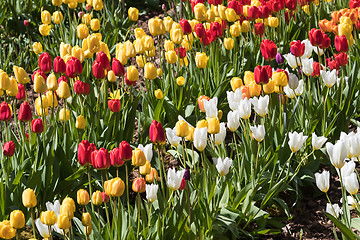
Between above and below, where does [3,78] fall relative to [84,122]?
above

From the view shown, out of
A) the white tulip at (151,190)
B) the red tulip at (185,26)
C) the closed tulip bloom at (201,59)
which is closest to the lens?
the white tulip at (151,190)

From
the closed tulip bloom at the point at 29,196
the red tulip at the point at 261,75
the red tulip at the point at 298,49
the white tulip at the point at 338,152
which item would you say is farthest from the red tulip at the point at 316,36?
the closed tulip bloom at the point at 29,196

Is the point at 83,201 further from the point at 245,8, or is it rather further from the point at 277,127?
the point at 245,8

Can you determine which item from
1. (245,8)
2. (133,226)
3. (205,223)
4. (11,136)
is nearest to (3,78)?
(11,136)

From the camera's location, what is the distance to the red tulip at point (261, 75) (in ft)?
8.98

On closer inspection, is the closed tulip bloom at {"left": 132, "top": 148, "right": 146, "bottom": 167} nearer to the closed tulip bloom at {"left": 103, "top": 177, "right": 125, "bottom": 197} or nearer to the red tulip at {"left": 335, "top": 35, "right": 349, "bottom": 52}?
the closed tulip bloom at {"left": 103, "top": 177, "right": 125, "bottom": 197}

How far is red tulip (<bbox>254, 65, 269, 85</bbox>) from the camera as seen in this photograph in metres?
2.74

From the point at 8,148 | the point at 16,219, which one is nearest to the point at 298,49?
the point at 8,148

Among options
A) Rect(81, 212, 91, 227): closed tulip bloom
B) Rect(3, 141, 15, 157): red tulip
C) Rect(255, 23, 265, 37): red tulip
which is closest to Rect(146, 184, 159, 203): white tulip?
Rect(81, 212, 91, 227): closed tulip bloom

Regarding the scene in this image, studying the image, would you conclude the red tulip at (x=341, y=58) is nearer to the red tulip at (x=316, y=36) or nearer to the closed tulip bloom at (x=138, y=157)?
the red tulip at (x=316, y=36)

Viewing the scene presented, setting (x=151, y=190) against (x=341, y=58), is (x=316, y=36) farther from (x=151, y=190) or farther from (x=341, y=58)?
(x=151, y=190)

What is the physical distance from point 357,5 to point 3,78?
8.46 ft

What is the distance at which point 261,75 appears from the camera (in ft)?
9.00

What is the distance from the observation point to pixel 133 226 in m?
2.34
